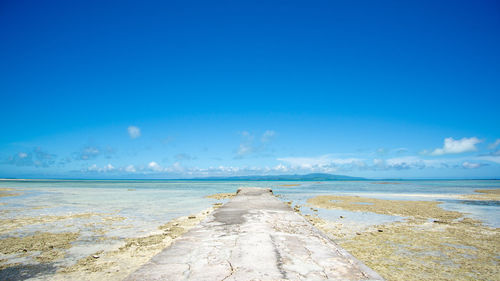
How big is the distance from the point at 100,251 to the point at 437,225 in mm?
10188

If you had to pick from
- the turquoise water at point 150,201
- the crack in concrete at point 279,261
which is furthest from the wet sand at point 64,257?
→ the crack in concrete at point 279,261

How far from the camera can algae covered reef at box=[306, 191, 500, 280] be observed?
455 centimetres

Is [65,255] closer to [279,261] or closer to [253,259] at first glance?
[253,259]

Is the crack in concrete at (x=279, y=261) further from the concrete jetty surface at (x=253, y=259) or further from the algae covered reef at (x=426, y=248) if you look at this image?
the algae covered reef at (x=426, y=248)

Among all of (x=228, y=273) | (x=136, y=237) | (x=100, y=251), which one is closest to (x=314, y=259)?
(x=228, y=273)

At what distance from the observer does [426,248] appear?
6.07 metres

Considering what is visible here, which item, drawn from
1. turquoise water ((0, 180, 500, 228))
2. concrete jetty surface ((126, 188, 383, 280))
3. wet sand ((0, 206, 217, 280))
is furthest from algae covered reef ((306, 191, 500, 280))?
wet sand ((0, 206, 217, 280))

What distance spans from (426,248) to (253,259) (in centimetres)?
485

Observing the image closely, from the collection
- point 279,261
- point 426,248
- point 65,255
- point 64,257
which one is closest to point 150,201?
point 65,255

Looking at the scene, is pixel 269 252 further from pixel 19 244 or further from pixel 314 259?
pixel 19 244

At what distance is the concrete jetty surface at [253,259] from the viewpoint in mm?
2951

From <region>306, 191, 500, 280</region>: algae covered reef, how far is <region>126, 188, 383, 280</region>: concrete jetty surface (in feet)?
4.68

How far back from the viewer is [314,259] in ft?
11.6

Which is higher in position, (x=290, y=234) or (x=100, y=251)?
(x=290, y=234)
